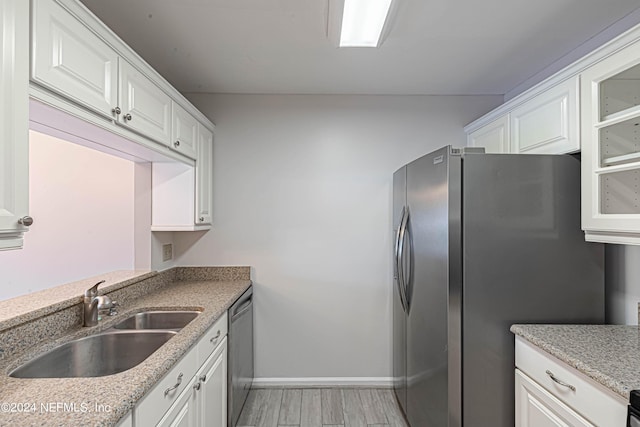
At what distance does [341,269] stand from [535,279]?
155 centimetres

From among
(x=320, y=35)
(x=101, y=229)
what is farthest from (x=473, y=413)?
(x=101, y=229)

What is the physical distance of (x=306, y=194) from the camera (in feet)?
9.93

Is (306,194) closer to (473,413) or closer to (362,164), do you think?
(362,164)

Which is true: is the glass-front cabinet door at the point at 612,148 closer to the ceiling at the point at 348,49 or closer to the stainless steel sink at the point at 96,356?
the ceiling at the point at 348,49

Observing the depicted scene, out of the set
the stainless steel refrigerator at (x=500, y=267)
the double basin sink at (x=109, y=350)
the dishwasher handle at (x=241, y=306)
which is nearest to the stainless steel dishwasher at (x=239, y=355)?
the dishwasher handle at (x=241, y=306)

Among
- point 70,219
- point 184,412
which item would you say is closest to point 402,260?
point 184,412

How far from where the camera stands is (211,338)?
1.88m

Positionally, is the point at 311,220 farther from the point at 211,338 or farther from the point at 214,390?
the point at 214,390

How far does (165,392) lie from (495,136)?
8.22ft

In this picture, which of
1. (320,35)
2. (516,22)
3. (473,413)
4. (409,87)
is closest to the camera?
(473,413)

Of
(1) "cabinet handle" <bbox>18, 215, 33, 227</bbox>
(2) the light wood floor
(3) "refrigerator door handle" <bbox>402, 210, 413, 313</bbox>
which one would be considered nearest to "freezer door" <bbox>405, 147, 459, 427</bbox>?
(3) "refrigerator door handle" <bbox>402, 210, 413, 313</bbox>

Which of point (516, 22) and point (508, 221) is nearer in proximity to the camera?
point (508, 221)

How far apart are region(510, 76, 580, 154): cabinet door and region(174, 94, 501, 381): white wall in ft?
2.84

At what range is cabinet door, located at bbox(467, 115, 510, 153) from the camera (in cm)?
236
